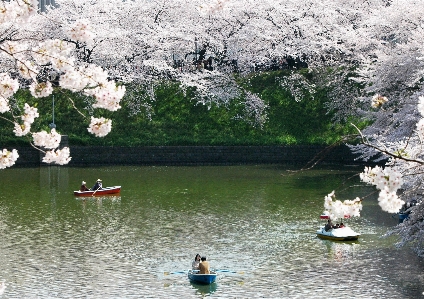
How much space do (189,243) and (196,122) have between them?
26080 mm

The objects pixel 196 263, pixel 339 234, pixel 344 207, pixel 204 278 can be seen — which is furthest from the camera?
pixel 339 234

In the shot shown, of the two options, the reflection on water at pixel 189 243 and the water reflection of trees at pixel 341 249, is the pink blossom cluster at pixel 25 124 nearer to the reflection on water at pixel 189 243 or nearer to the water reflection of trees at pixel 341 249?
the reflection on water at pixel 189 243

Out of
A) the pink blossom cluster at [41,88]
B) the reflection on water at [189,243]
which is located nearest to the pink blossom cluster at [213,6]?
the pink blossom cluster at [41,88]

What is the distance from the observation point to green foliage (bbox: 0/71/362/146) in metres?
51.1

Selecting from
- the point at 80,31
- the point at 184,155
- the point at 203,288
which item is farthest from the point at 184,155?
the point at 80,31

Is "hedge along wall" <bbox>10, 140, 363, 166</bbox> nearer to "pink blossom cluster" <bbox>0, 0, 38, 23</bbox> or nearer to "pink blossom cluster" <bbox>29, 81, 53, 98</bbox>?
"pink blossom cluster" <bbox>29, 81, 53, 98</bbox>

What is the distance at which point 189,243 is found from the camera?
27688 millimetres

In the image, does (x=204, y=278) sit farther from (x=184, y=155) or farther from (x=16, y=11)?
(x=184, y=155)

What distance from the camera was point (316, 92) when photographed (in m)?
54.7

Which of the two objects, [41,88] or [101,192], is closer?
[41,88]

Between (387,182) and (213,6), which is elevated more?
(213,6)

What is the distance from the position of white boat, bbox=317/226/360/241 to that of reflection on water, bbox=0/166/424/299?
Result: 28 cm

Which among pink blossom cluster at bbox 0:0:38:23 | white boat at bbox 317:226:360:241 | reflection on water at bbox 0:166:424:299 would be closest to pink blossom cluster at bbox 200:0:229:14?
pink blossom cluster at bbox 0:0:38:23

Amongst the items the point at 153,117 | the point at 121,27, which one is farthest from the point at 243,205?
the point at 121,27
